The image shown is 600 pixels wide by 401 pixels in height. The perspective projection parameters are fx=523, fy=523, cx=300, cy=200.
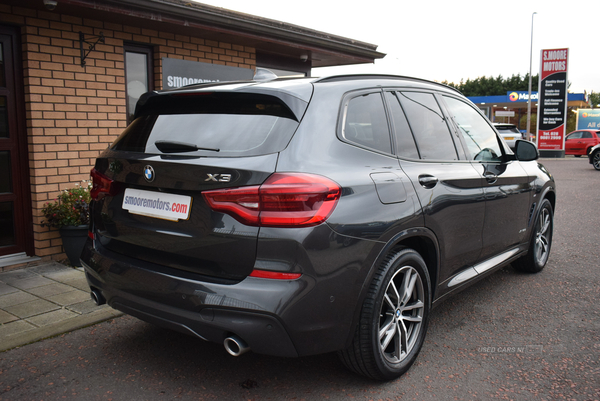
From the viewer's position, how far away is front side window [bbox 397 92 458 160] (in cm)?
348

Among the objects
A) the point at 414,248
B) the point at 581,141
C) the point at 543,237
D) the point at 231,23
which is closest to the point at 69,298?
the point at 414,248

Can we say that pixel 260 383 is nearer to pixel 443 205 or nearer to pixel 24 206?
pixel 443 205

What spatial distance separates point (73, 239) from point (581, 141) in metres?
30.0

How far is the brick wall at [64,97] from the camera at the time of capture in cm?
547

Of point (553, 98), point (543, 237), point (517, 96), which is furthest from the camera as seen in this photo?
point (517, 96)

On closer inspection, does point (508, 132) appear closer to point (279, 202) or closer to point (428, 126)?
point (428, 126)

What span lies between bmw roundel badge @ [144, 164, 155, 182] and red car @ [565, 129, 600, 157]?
30.7m

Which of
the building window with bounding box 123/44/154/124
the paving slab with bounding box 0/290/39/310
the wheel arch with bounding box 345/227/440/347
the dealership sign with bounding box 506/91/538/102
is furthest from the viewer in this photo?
the dealership sign with bounding box 506/91/538/102

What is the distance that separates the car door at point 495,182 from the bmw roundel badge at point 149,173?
235cm

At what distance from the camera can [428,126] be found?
11.9ft

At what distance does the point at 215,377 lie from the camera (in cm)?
308

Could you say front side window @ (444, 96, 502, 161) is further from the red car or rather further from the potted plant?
the red car

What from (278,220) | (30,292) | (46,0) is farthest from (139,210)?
(46,0)

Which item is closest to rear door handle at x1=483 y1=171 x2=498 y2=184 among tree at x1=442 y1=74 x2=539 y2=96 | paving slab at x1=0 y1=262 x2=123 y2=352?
paving slab at x1=0 y1=262 x2=123 y2=352
